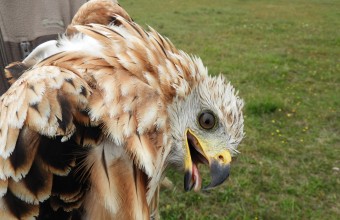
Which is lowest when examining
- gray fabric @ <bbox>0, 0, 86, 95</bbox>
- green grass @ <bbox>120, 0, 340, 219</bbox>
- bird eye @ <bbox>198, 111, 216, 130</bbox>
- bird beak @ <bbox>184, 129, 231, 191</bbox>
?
green grass @ <bbox>120, 0, 340, 219</bbox>

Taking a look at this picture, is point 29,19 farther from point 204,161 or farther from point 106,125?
point 204,161

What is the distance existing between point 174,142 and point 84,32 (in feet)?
2.45

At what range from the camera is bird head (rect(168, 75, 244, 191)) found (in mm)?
2145

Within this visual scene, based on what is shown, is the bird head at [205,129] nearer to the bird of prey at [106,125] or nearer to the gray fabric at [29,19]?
the bird of prey at [106,125]

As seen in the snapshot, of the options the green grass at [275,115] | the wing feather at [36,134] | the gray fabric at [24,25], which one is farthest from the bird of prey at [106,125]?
the green grass at [275,115]

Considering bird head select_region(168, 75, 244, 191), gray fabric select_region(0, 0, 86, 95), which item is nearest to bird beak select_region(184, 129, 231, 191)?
bird head select_region(168, 75, 244, 191)

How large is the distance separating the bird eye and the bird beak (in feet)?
0.25

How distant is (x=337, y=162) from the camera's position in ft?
19.4

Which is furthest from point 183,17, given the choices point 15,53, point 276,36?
point 15,53

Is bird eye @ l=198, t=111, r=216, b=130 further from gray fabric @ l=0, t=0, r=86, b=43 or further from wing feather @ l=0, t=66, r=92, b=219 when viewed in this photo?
gray fabric @ l=0, t=0, r=86, b=43

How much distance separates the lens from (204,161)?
2225mm

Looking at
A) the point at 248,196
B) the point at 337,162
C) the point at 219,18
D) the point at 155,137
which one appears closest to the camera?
the point at 155,137

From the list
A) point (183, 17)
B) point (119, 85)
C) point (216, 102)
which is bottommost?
point (183, 17)

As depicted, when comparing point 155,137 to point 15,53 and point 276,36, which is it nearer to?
point 15,53
